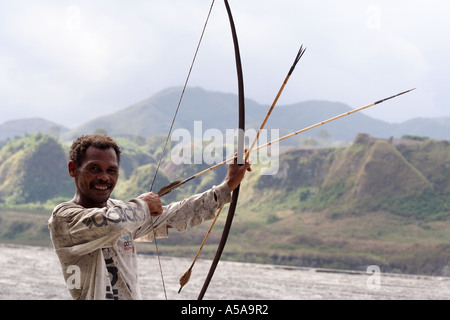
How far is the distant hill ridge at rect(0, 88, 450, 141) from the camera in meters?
143

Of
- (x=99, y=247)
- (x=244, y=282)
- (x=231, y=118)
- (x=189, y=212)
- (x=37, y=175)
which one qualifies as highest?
(x=231, y=118)

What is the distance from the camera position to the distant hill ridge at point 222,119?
143 metres

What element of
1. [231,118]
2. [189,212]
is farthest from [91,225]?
[231,118]

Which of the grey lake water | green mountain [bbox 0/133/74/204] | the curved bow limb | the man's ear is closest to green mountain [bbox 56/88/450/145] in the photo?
green mountain [bbox 0/133/74/204]

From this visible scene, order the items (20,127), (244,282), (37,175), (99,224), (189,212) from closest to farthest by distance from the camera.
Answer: (99,224)
(189,212)
(244,282)
(37,175)
(20,127)

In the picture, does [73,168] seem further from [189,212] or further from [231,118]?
[231,118]

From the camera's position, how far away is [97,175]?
2336 millimetres

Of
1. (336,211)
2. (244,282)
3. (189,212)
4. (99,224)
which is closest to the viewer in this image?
(99,224)

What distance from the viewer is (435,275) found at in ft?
96.6

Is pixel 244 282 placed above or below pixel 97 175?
below

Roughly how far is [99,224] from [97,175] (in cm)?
22

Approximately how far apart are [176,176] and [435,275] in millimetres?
20564

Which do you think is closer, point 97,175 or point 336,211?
point 97,175

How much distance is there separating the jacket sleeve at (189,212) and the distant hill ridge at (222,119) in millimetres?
134283
